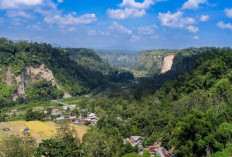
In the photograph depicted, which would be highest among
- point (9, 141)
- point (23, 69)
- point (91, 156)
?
point (23, 69)

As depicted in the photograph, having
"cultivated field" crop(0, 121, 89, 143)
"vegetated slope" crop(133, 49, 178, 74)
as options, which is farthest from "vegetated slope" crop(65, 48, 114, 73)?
"cultivated field" crop(0, 121, 89, 143)

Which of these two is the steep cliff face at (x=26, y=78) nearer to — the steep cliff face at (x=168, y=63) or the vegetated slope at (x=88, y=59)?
the vegetated slope at (x=88, y=59)

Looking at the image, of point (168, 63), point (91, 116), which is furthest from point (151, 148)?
point (168, 63)

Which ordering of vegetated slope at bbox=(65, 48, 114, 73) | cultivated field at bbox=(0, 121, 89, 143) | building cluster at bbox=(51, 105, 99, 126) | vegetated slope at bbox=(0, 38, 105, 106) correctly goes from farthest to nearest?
1. vegetated slope at bbox=(65, 48, 114, 73)
2. vegetated slope at bbox=(0, 38, 105, 106)
3. building cluster at bbox=(51, 105, 99, 126)
4. cultivated field at bbox=(0, 121, 89, 143)

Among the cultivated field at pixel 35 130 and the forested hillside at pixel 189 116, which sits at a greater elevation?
the forested hillside at pixel 189 116

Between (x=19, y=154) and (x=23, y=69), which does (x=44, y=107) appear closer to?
(x=23, y=69)

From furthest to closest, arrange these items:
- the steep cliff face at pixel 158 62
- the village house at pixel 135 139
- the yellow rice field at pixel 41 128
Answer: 1. the steep cliff face at pixel 158 62
2. the yellow rice field at pixel 41 128
3. the village house at pixel 135 139

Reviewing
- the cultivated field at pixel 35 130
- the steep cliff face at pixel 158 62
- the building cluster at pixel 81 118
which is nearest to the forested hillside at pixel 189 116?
the building cluster at pixel 81 118

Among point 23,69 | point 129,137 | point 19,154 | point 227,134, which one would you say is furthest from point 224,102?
point 23,69

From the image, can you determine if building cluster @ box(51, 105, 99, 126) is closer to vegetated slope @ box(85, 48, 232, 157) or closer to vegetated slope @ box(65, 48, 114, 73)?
vegetated slope @ box(85, 48, 232, 157)
